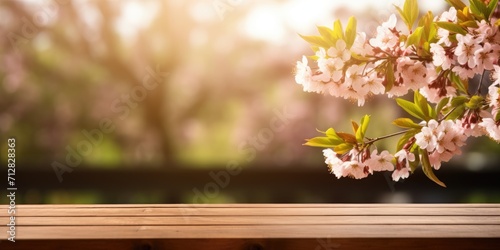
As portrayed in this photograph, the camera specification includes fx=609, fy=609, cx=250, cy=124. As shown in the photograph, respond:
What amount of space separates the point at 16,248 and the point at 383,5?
117 inches

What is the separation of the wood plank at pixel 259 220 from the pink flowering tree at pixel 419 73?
1.04 feet

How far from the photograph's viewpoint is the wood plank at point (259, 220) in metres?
1.41

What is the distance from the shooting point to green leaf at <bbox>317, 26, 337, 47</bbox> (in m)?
1.06

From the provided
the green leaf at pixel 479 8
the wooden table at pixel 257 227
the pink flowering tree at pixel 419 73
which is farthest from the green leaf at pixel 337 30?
the wooden table at pixel 257 227

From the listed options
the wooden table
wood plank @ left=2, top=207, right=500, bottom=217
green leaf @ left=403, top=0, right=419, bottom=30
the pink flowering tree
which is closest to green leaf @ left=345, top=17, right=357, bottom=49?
the pink flowering tree

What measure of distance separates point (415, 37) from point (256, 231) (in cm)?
54

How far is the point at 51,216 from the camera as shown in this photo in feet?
5.00

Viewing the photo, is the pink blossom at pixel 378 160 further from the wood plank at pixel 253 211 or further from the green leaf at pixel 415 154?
the wood plank at pixel 253 211

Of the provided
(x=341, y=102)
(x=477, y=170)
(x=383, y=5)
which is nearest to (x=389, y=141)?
(x=341, y=102)

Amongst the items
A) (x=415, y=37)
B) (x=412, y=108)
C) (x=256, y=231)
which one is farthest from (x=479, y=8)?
(x=256, y=231)

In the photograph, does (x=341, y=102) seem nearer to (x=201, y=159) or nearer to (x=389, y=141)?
(x=389, y=141)

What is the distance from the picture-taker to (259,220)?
144 cm

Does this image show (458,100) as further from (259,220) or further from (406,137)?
(259,220)

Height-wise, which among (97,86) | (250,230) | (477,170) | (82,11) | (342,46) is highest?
(82,11)
